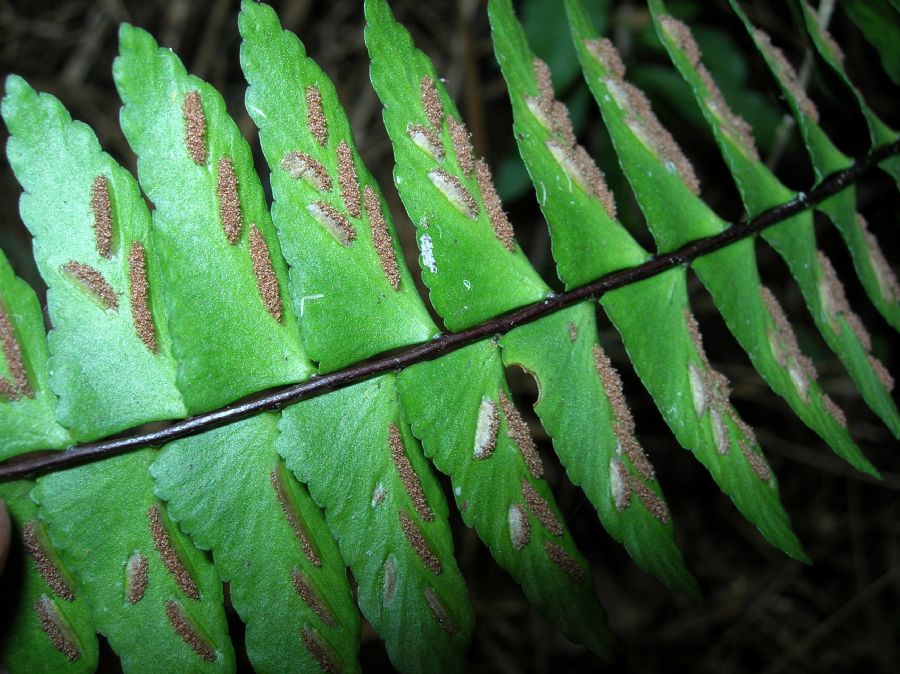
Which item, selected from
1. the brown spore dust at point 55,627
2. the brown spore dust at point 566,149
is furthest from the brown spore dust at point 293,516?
the brown spore dust at point 566,149

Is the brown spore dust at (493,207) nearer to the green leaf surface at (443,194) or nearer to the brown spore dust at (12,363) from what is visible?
the green leaf surface at (443,194)

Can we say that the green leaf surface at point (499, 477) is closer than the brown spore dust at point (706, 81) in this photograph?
Yes

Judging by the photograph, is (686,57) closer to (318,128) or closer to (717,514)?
(318,128)

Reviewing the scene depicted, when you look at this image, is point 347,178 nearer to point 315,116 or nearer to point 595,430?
point 315,116

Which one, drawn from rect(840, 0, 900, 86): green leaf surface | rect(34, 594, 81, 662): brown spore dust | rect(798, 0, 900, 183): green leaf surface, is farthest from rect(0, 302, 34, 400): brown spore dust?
rect(840, 0, 900, 86): green leaf surface

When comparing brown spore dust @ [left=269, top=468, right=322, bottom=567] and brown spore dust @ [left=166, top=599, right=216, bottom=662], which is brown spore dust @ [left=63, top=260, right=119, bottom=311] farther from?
brown spore dust @ [left=166, top=599, right=216, bottom=662]

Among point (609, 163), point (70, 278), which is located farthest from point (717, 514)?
point (70, 278)

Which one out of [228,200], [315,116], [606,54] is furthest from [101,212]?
[606,54]
